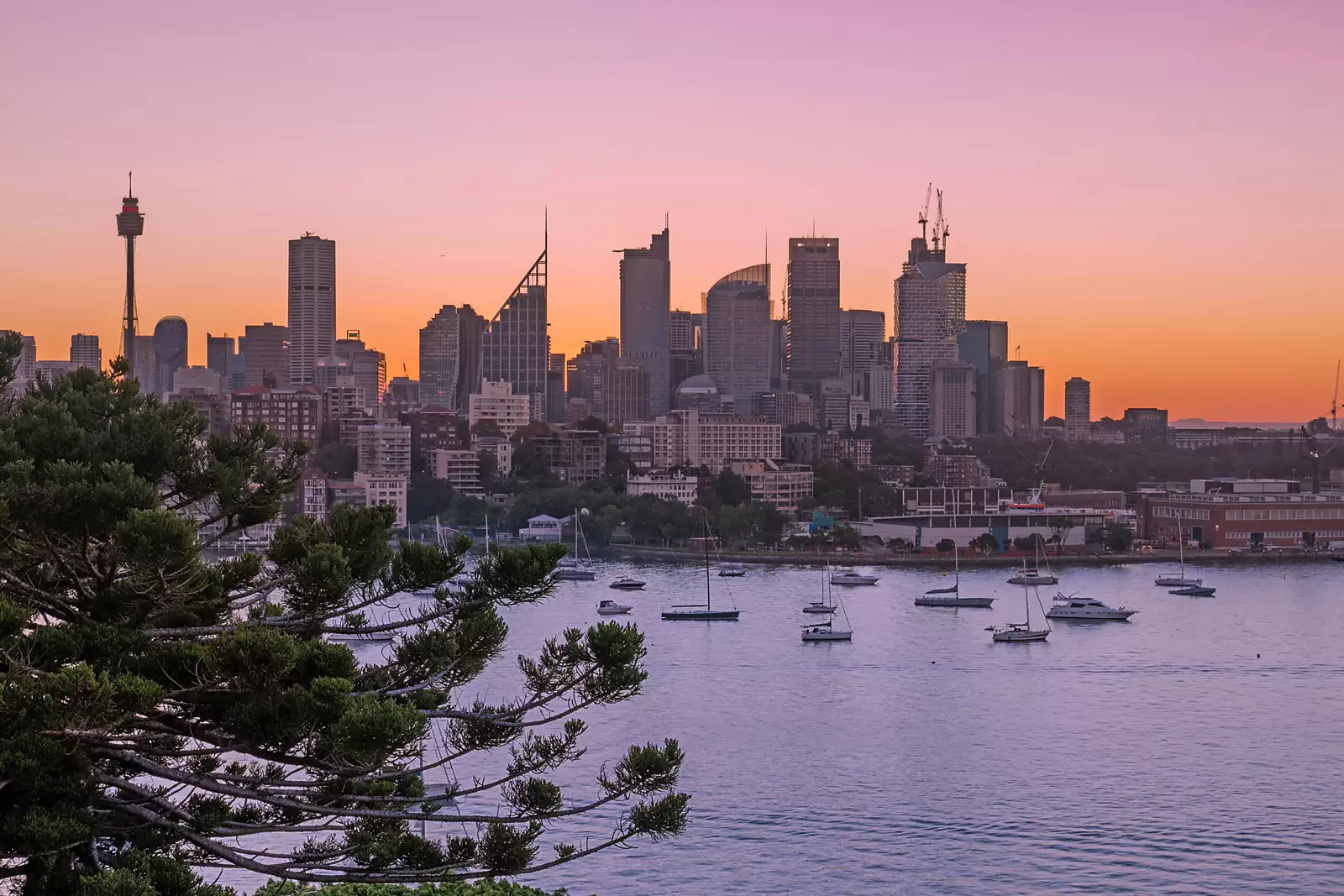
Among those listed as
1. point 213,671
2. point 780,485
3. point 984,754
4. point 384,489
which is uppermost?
point 780,485

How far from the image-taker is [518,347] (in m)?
65.8

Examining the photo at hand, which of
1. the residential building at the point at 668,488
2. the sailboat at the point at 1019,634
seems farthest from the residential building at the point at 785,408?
the sailboat at the point at 1019,634

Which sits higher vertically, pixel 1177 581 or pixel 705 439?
pixel 705 439

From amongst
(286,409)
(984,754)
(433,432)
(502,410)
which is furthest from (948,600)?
(502,410)

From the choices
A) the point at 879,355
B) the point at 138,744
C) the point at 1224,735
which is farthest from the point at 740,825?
the point at 879,355

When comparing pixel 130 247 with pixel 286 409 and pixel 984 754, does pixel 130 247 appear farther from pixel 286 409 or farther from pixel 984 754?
pixel 984 754

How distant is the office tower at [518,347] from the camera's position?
215 ft

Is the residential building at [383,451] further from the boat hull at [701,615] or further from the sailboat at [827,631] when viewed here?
the sailboat at [827,631]

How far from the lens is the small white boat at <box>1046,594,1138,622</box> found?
1897 cm

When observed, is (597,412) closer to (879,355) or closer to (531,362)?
(531,362)

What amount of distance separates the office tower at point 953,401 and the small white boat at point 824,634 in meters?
50.7

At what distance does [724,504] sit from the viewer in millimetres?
32406

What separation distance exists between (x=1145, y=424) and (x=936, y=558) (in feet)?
151

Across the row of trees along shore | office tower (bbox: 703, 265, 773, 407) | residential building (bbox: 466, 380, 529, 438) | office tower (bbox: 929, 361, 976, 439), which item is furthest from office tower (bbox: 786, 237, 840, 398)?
the row of trees along shore
